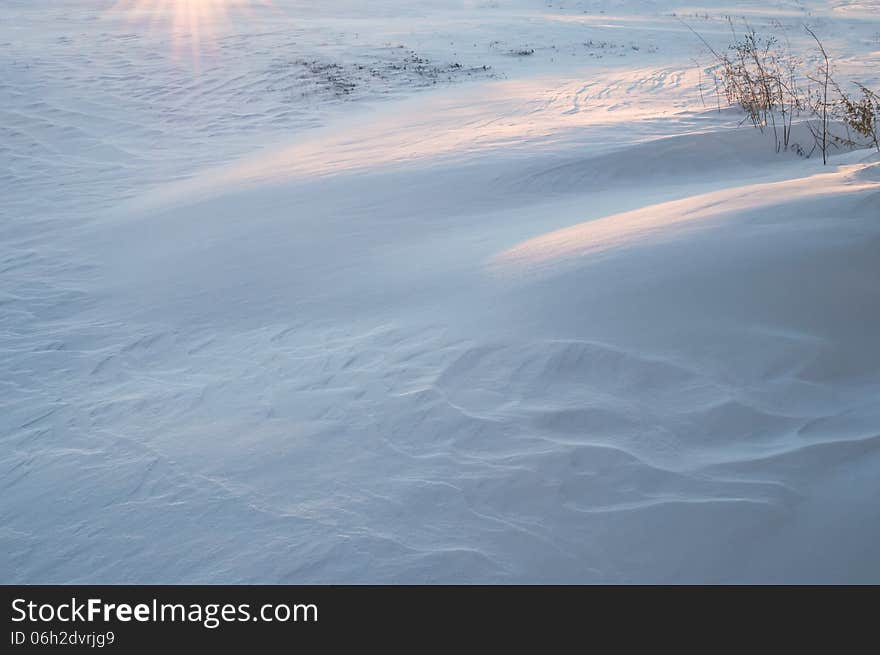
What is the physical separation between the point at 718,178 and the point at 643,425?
3456 mm

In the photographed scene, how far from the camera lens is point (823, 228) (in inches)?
136

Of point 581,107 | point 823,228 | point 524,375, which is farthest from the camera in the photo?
point 581,107

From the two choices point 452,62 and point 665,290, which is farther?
point 452,62

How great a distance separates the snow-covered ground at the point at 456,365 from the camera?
2170 mm

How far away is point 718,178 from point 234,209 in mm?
3493

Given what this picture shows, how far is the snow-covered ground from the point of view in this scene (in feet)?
7.12

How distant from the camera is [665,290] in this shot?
10.6 feet

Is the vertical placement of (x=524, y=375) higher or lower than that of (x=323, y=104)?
lower

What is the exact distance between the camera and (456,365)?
9.93 feet

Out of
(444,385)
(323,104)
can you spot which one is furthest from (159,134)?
(444,385)
